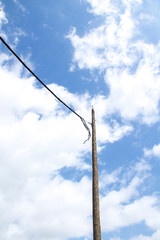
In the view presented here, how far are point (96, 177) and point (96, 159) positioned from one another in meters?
0.75

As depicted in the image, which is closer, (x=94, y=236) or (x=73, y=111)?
(x=94, y=236)

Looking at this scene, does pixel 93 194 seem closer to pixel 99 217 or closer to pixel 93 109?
pixel 99 217

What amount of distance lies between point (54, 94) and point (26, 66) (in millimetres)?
1656

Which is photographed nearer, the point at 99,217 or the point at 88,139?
the point at 99,217

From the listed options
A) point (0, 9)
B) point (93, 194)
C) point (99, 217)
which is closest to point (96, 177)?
point (93, 194)

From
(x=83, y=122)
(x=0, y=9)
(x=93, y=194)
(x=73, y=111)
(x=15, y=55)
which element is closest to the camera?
(x=0, y=9)

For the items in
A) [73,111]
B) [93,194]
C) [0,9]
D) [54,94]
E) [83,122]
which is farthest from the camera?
[83,122]

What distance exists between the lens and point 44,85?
7.62 metres

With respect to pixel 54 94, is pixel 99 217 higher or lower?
lower

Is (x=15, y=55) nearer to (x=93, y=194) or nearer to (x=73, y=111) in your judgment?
(x=73, y=111)

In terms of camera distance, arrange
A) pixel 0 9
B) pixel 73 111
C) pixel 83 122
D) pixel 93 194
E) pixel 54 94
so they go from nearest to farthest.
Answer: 1. pixel 0 9
2. pixel 93 194
3. pixel 54 94
4. pixel 73 111
5. pixel 83 122

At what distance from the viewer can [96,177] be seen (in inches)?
299

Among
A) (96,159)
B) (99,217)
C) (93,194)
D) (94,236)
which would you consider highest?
(96,159)

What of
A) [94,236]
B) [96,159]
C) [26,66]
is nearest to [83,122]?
[96,159]
